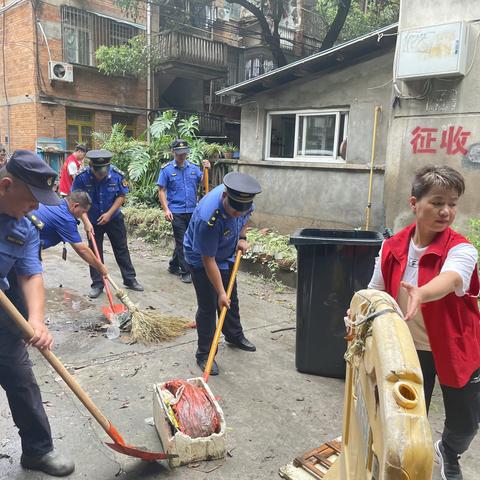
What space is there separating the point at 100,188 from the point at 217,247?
2.67m

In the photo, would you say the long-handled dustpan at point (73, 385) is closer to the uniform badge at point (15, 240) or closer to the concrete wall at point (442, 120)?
the uniform badge at point (15, 240)

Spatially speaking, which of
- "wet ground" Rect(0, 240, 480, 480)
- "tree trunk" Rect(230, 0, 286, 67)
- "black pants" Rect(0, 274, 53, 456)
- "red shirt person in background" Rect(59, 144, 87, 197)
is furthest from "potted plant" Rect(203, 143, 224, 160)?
"black pants" Rect(0, 274, 53, 456)

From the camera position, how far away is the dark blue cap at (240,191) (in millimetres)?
3123

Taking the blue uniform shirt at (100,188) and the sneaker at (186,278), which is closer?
the blue uniform shirt at (100,188)

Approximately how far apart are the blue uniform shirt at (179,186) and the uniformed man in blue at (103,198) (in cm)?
72

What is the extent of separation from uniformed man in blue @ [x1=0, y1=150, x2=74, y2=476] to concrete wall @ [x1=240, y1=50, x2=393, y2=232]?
5.61 metres

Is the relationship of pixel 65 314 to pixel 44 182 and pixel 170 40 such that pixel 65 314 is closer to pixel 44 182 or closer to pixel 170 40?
pixel 44 182

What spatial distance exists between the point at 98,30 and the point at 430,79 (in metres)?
11.3

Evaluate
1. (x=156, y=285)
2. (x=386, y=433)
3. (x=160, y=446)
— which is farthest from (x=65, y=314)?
(x=386, y=433)

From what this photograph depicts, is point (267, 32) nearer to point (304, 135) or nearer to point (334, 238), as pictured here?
point (304, 135)

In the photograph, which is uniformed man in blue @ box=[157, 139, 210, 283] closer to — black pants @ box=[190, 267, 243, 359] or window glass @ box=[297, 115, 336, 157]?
black pants @ box=[190, 267, 243, 359]

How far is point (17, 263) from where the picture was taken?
2311mm

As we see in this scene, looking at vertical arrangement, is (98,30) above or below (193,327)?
above

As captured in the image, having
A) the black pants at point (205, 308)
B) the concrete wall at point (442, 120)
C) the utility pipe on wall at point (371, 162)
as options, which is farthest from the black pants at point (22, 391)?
the utility pipe on wall at point (371, 162)
